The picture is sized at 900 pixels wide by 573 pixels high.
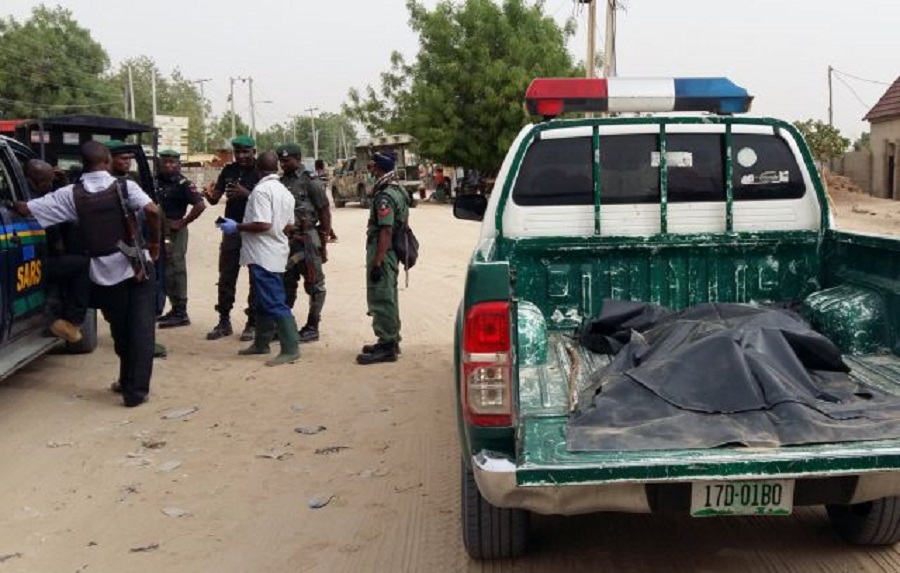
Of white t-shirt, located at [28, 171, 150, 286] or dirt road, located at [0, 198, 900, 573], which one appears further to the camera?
white t-shirt, located at [28, 171, 150, 286]

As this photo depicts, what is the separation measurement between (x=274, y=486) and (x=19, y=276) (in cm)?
251

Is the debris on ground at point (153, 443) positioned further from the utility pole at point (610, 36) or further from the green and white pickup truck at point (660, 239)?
the utility pole at point (610, 36)

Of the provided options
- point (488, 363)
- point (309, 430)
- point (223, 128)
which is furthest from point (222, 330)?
point (223, 128)

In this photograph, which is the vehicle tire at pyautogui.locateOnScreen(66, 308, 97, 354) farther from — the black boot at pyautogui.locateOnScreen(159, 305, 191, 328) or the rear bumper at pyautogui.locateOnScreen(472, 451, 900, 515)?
the rear bumper at pyautogui.locateOnScreen(472, 451, 900, 515)

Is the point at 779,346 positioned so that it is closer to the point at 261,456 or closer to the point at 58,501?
the point at 261,456

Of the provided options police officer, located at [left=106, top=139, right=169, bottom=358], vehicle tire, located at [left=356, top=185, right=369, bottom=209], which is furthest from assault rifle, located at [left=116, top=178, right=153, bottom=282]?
vehicle tire, located at [left=356, top=185, right=369, bottom=209]

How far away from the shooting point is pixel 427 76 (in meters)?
36.1

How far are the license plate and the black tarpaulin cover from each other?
0.43 ft

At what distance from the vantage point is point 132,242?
19.9 ft

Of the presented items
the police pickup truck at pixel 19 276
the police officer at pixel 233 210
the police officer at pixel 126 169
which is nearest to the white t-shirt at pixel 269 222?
the police officer at pixel 126 169

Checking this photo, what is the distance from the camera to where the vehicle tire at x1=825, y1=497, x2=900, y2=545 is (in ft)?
11.9

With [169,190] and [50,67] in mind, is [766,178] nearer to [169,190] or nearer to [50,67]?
[169,190]

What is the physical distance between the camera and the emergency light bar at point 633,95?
473 centimetres

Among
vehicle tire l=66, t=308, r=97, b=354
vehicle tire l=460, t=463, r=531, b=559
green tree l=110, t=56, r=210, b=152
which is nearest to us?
vehicle tire l=460, t=463, r=531, b=559
